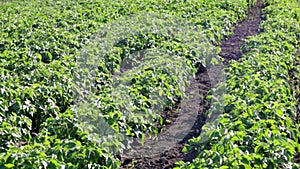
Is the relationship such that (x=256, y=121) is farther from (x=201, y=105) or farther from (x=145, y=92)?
(x=201, y=105)

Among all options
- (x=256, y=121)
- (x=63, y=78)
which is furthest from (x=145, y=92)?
(x=256, y=121)

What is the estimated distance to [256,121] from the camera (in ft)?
19.6

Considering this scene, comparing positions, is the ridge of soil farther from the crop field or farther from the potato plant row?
the potato plant row

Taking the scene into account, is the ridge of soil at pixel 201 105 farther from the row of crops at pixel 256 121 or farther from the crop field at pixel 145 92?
the row of crops at pixel 256 121

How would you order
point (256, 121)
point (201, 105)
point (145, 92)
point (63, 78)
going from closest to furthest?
point (256, 121)
point (145, 92)
point (63, 78)
point (201, 105)

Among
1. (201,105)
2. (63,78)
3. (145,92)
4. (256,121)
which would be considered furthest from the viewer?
(201,105)

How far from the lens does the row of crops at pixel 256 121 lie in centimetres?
511

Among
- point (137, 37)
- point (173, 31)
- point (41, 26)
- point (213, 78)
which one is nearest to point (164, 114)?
point (213, 78)

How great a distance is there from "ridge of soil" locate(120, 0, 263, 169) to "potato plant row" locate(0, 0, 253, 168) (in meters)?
0.33

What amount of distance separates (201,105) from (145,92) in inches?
50.7

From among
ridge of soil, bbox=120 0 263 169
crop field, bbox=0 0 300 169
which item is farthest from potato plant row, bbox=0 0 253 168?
ridge of soil, bbox=120 0 263 169

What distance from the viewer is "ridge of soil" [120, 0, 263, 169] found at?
634cm

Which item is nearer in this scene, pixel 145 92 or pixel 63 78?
pixel 145 92

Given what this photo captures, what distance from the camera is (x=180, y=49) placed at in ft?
30.9
